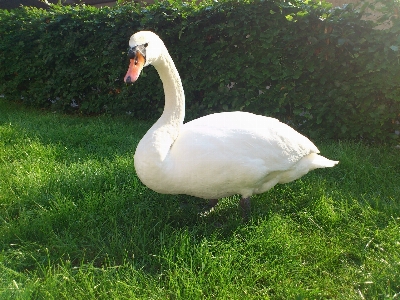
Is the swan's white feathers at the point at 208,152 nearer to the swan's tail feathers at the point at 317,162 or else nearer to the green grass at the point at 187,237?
the swan's tail feathers at the point at 317,162

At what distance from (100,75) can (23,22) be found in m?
1.88

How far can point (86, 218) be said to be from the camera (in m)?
2.72

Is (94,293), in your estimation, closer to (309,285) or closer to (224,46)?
(309,285)

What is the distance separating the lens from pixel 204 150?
2.31 m

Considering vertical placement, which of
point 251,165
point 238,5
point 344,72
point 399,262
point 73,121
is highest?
point 238,5

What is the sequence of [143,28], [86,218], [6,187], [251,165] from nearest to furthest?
[251,165] → [86,218] → [6,187] → [143,28]

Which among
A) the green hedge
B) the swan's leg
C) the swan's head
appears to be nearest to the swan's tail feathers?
the swan's leg

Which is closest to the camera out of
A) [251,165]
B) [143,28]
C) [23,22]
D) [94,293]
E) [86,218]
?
[94,293]

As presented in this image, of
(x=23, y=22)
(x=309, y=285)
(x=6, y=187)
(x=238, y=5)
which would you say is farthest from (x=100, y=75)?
(x=309, y=285)

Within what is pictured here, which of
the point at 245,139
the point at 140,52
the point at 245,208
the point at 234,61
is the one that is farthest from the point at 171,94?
the point at 234,61

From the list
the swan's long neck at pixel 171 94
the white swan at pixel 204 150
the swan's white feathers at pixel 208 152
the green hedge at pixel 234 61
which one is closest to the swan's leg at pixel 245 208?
the white swan at pixel 204 150

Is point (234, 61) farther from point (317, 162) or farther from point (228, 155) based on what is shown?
point (228, 155)

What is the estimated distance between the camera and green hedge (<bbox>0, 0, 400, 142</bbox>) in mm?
4297

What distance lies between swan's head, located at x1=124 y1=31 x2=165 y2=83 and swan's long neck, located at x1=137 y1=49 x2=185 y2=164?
145mm
